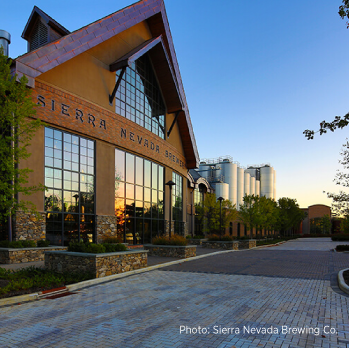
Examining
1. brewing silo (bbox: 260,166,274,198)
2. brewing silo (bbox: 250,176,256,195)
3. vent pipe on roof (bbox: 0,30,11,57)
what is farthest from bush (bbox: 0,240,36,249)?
brewing silo (bbox: 260,166,274,198)

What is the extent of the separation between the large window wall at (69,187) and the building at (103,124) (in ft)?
0.20

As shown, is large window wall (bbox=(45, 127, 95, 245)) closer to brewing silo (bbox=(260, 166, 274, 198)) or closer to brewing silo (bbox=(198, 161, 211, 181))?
brewing silo (bbox=(198, 161, 211, 181))

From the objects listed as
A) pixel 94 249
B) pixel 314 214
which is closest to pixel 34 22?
pixel 94 249

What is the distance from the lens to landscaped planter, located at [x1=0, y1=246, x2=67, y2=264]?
14367mm

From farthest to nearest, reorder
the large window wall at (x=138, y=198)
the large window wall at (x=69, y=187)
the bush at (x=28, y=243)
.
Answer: the large window wall at (x=138, y=198)
the large window wall at (x=69, y=187)
the bush at (x=28, y=243)

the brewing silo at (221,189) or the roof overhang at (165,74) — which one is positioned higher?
the roof overhang at (165,74)

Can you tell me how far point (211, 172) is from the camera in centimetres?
7456

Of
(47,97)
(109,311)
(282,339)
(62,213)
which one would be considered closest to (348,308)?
(282,339)

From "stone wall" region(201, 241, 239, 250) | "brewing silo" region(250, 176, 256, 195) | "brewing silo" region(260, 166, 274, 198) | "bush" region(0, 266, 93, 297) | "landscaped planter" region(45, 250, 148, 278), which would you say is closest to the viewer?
"bush" region(0, 266, 93, 297)

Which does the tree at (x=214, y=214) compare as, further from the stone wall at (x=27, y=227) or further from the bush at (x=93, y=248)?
the bush at (x=93, y=248)

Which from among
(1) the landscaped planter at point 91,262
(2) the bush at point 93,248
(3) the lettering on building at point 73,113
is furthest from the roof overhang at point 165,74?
(1) the landscaped planter at point 91,262

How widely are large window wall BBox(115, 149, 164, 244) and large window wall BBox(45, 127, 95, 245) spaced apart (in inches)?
104

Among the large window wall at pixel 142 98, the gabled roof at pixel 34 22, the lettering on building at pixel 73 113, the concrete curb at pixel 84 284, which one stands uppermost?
the gabled roof at pixel 34 22

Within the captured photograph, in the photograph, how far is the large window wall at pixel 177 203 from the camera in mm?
33656
